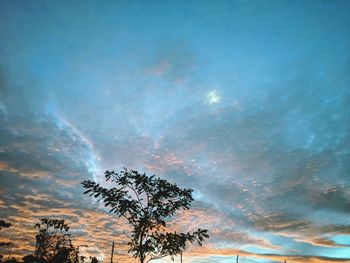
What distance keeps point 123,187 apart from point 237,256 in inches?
3102

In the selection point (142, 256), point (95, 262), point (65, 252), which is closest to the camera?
point (142, 256)

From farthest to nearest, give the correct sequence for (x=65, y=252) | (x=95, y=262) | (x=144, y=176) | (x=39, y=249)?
(x=95, y=262)
(x=39, y=249)
(x=65, y=252)
(x=144, y=176)

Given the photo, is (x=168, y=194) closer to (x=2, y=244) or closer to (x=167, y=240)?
(x=167, y=240)

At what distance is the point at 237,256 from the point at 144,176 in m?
78.8

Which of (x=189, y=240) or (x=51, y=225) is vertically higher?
(x=51, y=225)

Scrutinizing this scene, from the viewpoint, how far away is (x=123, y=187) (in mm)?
13812

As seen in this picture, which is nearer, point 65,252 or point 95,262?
point 65,252

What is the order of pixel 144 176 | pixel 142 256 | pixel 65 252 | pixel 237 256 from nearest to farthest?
1. pixel 142 256
2. pixel 144 176
3. pixel 65 252
4. pixel 237 256

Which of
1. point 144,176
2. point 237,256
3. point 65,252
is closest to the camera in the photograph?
point 144,176

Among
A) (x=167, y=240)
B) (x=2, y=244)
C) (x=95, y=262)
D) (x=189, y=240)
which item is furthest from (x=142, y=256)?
(x=95, y=262)

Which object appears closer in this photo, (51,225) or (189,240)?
(189,240)

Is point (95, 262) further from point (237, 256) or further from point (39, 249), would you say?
point (237, 256)

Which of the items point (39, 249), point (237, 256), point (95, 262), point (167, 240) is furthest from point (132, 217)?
point (237, 256)

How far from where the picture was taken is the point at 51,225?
109ft
